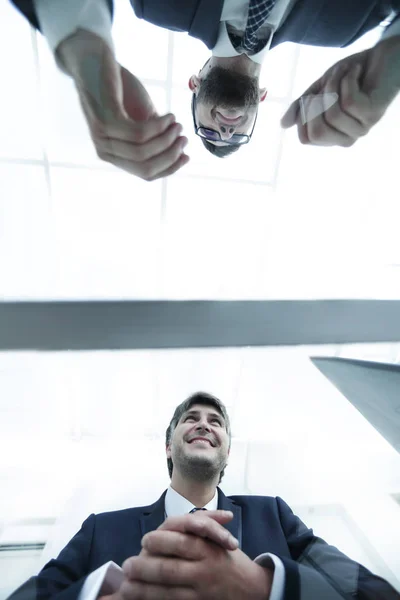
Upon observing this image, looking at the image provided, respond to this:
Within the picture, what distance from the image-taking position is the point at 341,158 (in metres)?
0.66

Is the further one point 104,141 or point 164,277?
point 164,277

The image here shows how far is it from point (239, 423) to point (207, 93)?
79 centimetres

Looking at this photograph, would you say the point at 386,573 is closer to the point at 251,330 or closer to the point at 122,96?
the point at 251,330

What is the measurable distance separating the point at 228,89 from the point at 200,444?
54 cm

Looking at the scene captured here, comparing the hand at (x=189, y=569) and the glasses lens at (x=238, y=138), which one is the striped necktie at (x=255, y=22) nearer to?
the glasses lens at (x=238, y=138)

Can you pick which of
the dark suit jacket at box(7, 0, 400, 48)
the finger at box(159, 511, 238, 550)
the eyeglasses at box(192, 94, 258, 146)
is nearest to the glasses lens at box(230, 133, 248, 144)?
the eyeglasses at box(192, 94, 258, 146)

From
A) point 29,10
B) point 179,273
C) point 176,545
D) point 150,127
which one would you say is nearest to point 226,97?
point 150,127

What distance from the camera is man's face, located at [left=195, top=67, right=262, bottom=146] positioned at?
1.33 ft

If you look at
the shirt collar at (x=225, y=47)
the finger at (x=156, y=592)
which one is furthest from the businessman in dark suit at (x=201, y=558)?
the shirt collar at (x=225, y=47)

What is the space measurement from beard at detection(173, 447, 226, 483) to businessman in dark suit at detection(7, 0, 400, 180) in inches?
17.8

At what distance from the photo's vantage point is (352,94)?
15.7 inches

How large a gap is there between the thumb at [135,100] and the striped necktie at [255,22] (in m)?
0.13

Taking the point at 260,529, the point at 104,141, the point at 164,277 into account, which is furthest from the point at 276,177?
the point at 260,529

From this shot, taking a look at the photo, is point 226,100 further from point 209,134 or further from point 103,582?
point 103,582
